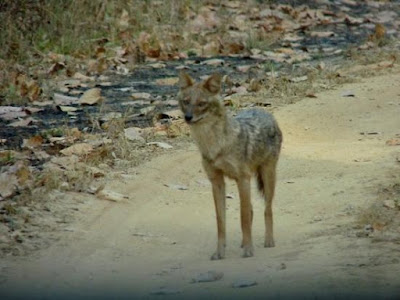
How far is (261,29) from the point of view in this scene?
57.8 feet

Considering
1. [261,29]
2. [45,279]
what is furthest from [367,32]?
[45,279]

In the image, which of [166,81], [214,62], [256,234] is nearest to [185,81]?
[256,234]

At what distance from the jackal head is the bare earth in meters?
1.08

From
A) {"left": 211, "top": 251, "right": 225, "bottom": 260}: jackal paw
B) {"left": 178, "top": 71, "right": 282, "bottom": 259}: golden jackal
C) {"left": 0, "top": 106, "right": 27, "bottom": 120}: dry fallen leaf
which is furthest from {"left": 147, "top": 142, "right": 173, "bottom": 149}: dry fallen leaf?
{"left": 211, "top": 251, "right": 225, "bottom": 260}: jackal paw

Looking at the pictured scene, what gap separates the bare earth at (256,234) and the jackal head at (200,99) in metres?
1.08

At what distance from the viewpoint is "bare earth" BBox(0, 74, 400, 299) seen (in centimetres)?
662

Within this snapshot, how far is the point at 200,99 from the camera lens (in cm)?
789

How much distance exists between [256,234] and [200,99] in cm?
154

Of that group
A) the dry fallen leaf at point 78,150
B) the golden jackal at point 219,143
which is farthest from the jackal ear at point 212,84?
the dry fallen leaf at point 78,150

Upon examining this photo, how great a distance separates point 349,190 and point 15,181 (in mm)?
2968

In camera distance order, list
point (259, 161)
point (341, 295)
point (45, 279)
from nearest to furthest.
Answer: point (341, 295)
point (45, 279)
point (259, 161)

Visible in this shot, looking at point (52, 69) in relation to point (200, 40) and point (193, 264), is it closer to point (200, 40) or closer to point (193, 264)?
point (200, 40)

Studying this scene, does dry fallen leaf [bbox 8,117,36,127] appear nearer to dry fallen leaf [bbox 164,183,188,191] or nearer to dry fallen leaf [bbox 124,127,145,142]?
dry fallen leaf [bbox 124,127,145,142]

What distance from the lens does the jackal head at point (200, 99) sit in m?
7.88
